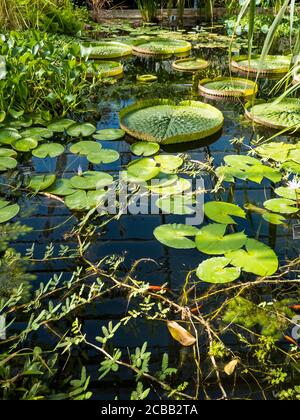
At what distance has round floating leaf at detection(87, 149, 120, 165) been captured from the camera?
2244 millimetres

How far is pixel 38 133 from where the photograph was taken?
2.54 m

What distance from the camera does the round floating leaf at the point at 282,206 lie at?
1834 millimetres

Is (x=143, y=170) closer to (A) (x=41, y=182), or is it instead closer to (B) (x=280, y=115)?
(A) (x=41, y=182)

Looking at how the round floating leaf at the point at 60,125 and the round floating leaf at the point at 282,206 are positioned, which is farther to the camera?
the round floating leaf at the point at 60,125

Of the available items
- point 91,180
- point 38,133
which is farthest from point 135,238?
point 38,133

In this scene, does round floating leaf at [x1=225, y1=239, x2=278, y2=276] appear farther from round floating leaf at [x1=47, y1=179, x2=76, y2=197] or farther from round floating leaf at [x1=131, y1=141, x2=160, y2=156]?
round floating leaf at [x1=131, y1=141, x2=160, y2=156]

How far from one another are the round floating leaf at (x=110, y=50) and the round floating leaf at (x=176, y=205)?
252 centimetres

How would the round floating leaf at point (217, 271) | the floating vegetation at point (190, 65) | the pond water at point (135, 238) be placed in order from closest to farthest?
the pond water at point (135, 238) → the round floating leaf at point (217, 271) → the floating vegetation at point (190, 65)

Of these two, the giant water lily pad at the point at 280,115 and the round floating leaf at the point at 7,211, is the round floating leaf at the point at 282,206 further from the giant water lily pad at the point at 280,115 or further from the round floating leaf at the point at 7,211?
the round floating leaf at the point at 7,211

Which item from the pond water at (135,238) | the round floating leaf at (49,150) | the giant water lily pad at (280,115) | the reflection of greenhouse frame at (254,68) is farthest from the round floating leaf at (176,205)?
the reflection of greenhouse frame at (254,68)

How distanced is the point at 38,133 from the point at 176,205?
1067 mm

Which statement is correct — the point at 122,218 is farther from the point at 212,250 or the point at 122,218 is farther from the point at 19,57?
the point at 19,57

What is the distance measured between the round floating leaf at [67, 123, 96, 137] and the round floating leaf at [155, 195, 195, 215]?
86 centimetres

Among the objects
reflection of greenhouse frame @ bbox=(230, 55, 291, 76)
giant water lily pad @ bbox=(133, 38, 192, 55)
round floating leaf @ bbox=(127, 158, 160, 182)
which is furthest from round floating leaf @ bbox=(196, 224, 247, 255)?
giant water lily pad @ bbox=(133, 38, 192, 55)
